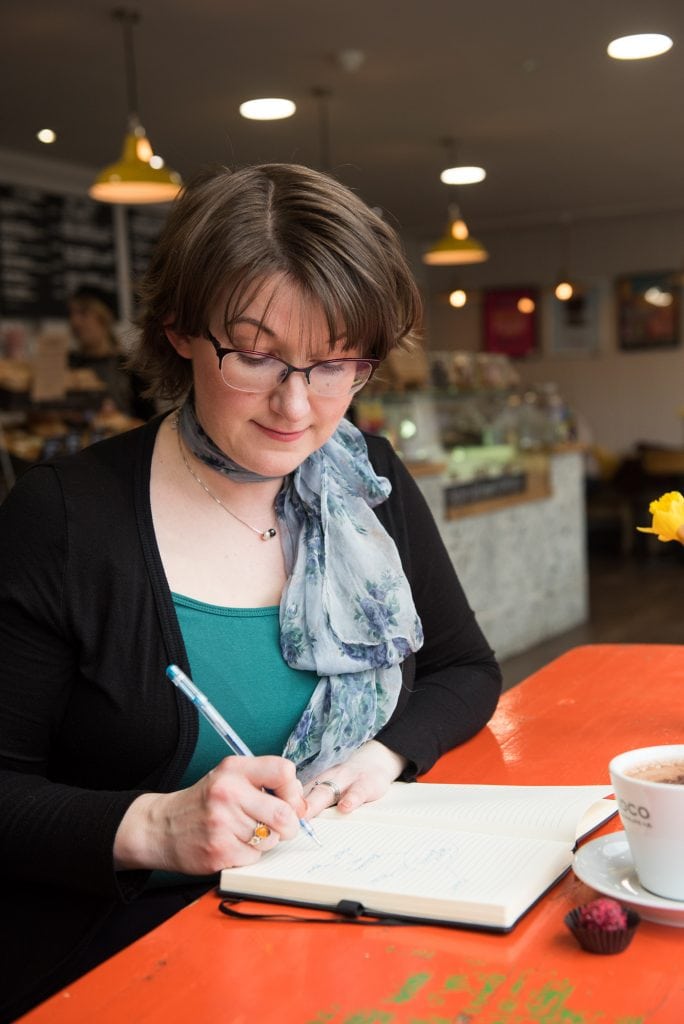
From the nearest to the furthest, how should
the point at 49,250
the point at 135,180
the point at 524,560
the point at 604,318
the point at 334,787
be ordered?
the point at 334,787 < the point at 135,180 < the point at 524,560 < the point at 49,250 < the point at 604,318

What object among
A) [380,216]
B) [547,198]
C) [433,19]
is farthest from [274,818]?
[547,198]

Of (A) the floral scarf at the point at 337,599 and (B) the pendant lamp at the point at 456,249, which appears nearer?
(A) the floral scarf at the point at 337,599

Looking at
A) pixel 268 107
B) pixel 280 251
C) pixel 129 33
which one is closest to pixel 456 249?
pixel 268 107

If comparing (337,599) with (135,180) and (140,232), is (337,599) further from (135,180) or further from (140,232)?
(140,232)

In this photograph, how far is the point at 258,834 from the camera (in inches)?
39.3

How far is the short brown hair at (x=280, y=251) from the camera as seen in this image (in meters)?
1.23

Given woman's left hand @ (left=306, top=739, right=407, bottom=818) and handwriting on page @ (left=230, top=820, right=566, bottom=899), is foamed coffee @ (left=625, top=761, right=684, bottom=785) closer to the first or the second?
handwriting on page @ (left=230, top=820, right=566, bottom=899)

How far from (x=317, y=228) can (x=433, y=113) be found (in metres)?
6.63

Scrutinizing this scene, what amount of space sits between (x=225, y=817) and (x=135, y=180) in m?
4.43

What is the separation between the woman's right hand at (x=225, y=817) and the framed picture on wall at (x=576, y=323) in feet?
38.7

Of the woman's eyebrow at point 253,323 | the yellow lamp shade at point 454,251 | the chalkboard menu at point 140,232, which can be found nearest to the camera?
the woman's eyebrow at point 253,323

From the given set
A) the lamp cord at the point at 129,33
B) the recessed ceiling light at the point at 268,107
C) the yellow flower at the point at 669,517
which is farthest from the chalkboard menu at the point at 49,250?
the yellow flower at the point at 669,517

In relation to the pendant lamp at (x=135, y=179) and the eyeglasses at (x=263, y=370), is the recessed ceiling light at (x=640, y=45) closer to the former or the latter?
the pendant lamp at (x=135, y=179)

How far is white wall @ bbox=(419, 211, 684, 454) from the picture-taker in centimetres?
1196
